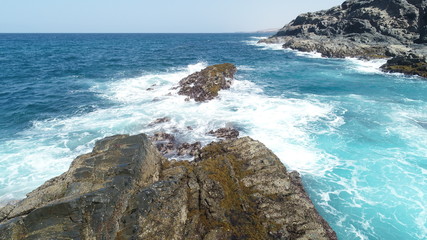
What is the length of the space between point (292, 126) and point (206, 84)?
14677 mm

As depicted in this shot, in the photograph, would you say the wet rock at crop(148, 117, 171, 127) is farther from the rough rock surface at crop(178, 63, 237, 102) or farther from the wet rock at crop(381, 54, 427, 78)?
the wet rock at crop(381, 54, 427, 78)

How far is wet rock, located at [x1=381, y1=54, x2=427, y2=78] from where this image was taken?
144 ft

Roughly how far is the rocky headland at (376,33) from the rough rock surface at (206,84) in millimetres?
35703

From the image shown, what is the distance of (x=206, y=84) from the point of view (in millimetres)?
33531

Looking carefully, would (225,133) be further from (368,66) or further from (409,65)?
(368,66)

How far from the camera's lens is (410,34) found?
73188 millimetres

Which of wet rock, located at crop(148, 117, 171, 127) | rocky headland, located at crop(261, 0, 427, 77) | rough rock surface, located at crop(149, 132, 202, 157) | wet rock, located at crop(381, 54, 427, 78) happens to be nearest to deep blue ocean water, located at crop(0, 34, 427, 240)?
wet rock, located at crop(148, 117, 171, 127)

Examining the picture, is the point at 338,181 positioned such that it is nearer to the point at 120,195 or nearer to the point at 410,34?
the point at 120,195

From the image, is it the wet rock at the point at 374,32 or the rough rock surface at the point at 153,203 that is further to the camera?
the wet rock at the point at 374,32

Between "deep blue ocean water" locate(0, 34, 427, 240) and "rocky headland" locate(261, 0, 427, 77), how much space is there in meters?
24.7

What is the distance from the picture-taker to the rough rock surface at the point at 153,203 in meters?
7.85

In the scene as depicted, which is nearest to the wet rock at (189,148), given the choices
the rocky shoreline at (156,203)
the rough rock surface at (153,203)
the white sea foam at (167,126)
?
the white sea foam at (167,126)

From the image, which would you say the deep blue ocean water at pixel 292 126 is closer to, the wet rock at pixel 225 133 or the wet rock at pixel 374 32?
the wet rock at pixel 225 133

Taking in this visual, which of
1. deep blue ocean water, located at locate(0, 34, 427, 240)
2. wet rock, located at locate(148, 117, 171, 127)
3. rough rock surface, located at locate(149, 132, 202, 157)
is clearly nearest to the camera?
deep blue ocean water, located at locate(0, 34, 427, 240)
